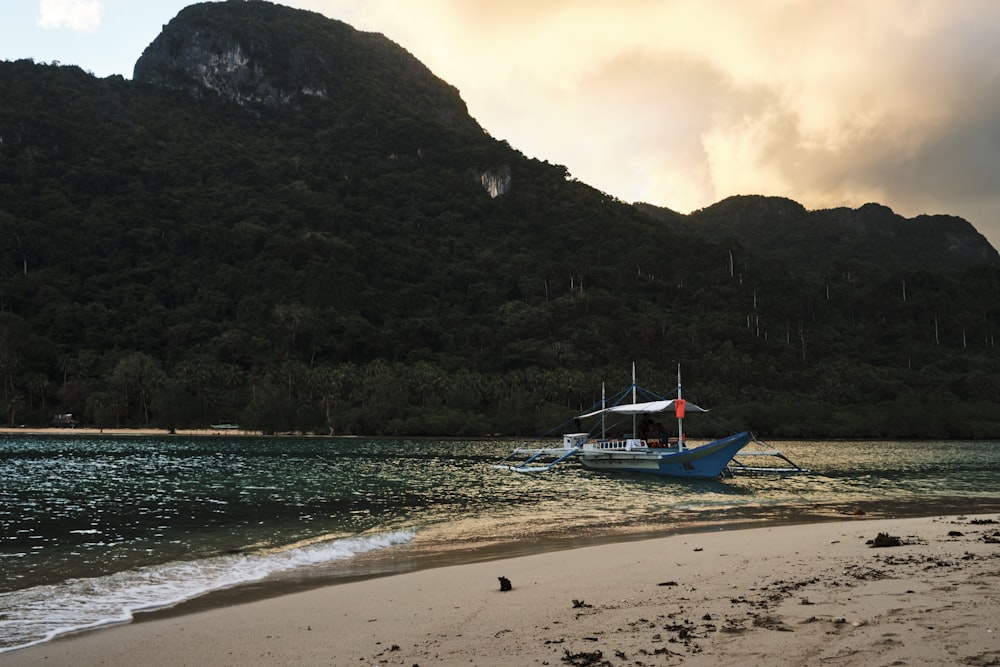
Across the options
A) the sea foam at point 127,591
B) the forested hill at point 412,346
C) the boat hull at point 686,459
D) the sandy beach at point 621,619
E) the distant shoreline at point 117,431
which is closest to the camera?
the sandy beach at point 621,619

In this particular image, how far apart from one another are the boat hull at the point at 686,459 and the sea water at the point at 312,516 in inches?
39.4

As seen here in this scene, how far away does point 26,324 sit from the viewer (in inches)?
5920

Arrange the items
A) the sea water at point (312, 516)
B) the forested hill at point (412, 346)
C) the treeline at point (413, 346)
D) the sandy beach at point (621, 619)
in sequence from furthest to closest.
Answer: the forested hill at point (412, 346)
the treeline at point (413, 346)
the sea water at point (312, 516)
the sandy beach at point (621, 619)

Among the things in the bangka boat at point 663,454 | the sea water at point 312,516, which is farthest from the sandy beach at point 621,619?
the bangka boat at point 663,454

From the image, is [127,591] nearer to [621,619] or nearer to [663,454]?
[621,619]

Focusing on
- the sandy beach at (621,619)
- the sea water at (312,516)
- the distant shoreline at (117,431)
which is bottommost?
the sea water at (312,516)

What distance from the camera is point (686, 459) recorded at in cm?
4553

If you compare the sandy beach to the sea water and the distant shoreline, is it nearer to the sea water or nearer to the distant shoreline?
the sea water

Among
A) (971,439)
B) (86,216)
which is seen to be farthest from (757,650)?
(86,216)

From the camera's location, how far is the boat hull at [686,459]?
44625 millimetres

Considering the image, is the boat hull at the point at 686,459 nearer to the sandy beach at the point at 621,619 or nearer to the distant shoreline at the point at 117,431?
the sandy beach at the point at 621,619

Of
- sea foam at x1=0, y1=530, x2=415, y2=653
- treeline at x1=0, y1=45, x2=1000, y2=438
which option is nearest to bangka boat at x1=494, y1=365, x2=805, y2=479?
sea foam at x1=0, y1=530, x2=415, y2=653

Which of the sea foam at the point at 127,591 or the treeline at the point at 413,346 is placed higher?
the treeline at the point at 413,346

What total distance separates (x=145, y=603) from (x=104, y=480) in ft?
109
